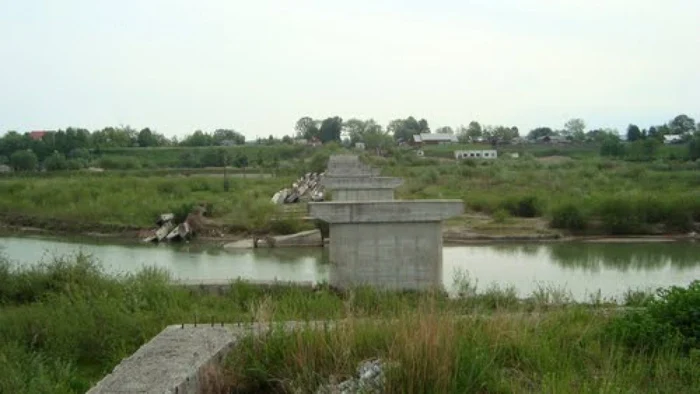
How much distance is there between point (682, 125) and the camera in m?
97.9

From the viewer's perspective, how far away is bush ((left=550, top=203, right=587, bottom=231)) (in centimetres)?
3681

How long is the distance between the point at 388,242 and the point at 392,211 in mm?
740

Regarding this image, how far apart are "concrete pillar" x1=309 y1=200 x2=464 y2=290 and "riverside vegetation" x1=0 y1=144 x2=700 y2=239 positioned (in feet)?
70.0

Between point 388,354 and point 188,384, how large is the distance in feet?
4.47

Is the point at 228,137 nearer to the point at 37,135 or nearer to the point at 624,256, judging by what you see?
the point at 37,135


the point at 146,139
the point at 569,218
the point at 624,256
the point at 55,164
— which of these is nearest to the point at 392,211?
the point at 624,256

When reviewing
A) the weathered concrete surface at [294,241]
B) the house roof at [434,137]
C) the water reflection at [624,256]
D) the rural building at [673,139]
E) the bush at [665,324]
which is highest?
the house roof at [434,137]

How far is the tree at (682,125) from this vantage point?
96.2 meters

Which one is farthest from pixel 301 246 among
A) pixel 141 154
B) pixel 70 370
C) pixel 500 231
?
pixel 141 154

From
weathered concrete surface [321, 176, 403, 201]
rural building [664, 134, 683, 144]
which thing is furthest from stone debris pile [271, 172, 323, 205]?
rural building [664, 134, 683, 144]

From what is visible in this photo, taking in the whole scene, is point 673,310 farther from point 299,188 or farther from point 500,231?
point 299,188

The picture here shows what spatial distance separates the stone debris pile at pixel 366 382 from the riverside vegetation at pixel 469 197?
1279 inches

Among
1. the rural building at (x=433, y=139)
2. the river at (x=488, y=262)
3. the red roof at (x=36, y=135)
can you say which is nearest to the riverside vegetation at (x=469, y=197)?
the river at (x=488, y=262)

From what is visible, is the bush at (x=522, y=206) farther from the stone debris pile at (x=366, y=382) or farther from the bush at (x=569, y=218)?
the stone debris pile at (x=366, y=382)
